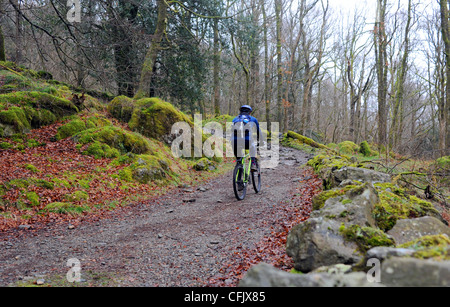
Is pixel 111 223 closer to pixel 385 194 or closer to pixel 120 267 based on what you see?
pixel 120 267

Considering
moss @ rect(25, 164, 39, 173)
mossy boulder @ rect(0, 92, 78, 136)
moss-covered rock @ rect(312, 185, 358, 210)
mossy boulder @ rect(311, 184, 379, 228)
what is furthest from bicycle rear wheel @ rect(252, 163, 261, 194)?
mossy boulder @ rect(0, 92, 78, 136)

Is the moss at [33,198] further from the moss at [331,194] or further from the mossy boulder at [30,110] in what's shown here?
the moss at [331,194]

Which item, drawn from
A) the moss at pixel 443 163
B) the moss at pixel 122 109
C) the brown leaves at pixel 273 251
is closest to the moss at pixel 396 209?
the brown leaves at pixel 273 251

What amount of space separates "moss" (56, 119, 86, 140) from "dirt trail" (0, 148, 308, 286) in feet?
12.9

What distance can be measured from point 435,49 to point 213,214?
2562cm

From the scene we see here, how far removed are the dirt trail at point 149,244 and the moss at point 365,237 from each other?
1707 millimetres

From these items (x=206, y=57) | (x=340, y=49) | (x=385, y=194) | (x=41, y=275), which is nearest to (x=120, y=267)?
(x=41, y=275)

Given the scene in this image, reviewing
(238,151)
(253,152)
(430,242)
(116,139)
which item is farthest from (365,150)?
(430,242)

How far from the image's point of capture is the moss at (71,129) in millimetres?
8766

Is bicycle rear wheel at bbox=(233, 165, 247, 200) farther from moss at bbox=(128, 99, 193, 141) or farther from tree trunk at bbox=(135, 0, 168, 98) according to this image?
tree trunk at bbox=(135, 0, 168, 98)

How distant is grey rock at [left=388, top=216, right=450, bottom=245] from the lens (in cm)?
314

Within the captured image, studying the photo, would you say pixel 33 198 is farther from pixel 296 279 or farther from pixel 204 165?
pixel 204 165

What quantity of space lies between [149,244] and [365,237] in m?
3.28

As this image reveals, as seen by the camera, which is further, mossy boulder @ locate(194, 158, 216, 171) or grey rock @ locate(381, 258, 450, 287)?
mossy boulder @ locate(194, 158, 216, 171)
